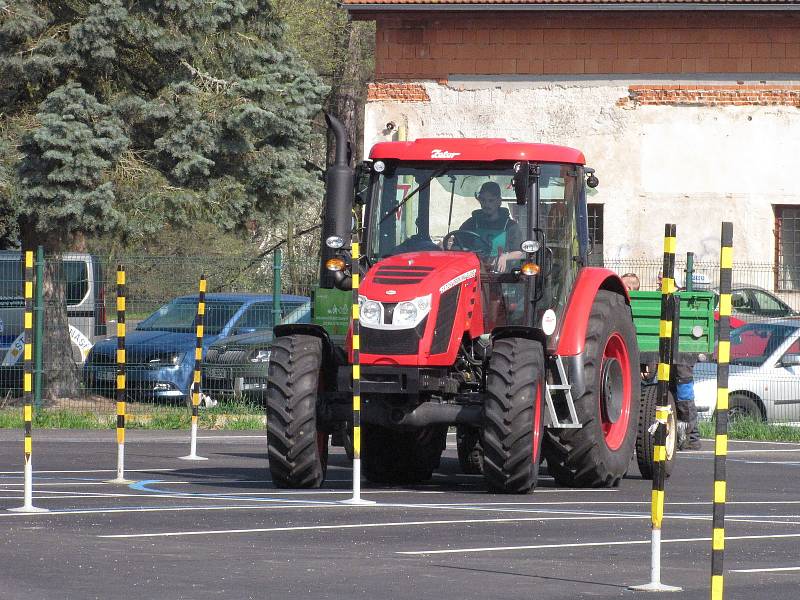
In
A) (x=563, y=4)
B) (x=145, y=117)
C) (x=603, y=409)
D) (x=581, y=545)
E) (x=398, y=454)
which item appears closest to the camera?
(x=581, y=545)

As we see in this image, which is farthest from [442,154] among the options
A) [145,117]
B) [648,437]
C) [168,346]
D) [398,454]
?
[145,117]

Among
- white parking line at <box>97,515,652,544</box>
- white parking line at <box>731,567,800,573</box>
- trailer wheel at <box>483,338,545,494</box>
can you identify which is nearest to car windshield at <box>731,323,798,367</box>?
trailer wheel at <box>483,338,545,494</box>

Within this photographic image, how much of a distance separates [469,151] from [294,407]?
2.65 meters

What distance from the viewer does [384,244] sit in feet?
46.2

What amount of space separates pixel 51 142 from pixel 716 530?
16573 mm

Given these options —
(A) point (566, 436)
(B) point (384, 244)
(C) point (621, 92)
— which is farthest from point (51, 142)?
(C) point (621, 92)

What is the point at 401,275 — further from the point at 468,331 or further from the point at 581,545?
the point at 581,545

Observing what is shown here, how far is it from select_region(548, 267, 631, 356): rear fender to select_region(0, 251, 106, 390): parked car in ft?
33.9

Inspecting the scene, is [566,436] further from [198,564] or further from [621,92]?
[621,92]

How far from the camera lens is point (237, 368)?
22828 mm

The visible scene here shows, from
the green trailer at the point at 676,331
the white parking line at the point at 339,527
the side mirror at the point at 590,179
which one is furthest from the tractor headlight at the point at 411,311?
the green trailer at the point at 676,331

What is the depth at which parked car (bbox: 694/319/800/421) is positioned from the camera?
72.4 feet

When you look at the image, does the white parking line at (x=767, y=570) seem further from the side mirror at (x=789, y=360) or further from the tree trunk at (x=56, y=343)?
the tree trunk at (x=56, y=343)

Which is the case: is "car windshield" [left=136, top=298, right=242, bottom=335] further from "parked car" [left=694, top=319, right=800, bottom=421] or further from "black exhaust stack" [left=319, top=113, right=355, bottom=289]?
"black exhaust stack" [left=319, top=113, right=355, bottom=289]
